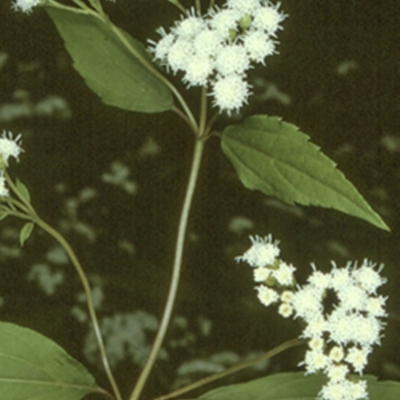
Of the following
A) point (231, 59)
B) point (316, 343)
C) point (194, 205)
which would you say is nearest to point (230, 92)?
point (231, 59)

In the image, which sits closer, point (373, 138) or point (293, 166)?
point (293, 166)

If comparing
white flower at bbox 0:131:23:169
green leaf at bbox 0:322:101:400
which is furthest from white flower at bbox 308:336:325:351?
white flower at bbox 0:131:23:169

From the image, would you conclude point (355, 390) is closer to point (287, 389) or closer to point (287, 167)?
point (287, 389)

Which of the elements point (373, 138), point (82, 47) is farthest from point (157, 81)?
point (373, 138)

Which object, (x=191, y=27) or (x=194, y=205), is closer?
(x=191, y=27)

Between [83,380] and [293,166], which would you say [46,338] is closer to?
[83,380]

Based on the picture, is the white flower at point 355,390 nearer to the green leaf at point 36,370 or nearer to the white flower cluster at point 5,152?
the green leaf at point 36,370

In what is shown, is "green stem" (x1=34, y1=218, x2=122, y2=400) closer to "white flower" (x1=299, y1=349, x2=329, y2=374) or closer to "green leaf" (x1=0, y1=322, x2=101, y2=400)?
"green leaf" (x1=0, y1=322, x2=101, y2=400)
